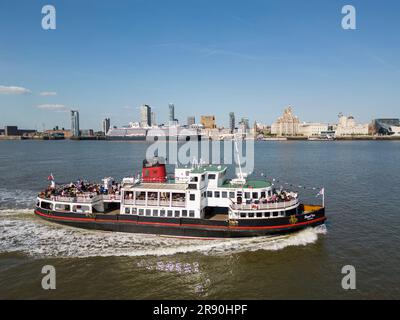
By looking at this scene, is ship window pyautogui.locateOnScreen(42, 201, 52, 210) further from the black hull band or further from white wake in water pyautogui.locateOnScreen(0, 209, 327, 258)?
the black hull band

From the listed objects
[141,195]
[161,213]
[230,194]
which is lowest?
[161,213]

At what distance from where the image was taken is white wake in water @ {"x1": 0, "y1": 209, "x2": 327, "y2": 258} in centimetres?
2441

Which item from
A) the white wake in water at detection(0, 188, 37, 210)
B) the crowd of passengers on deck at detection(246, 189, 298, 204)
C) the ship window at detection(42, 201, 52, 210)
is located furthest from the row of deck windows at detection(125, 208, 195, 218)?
the white wake in water at detection(0, 188, 37, 210)

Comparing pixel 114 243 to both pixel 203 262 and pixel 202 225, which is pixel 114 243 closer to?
pixel 202 225

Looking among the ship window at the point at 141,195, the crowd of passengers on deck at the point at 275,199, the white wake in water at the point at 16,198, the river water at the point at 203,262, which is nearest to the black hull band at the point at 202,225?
the river water at the point at 203,262

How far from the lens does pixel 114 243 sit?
2619 centimetres

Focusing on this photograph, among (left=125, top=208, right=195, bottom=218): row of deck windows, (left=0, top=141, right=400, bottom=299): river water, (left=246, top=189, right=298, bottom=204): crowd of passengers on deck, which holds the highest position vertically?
(left=246, top=189, right=298, bottom=204): crowd of passengers on deck

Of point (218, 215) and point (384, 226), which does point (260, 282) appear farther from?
point (384, 226)

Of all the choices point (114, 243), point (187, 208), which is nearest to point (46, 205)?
point (114, 243)

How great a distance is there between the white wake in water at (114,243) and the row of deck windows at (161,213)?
206 cm

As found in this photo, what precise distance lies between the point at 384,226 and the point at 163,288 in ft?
75.0

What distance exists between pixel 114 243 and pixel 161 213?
16.0ft

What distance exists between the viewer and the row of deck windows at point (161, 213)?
90.6 feet

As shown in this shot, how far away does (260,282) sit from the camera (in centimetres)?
1998
